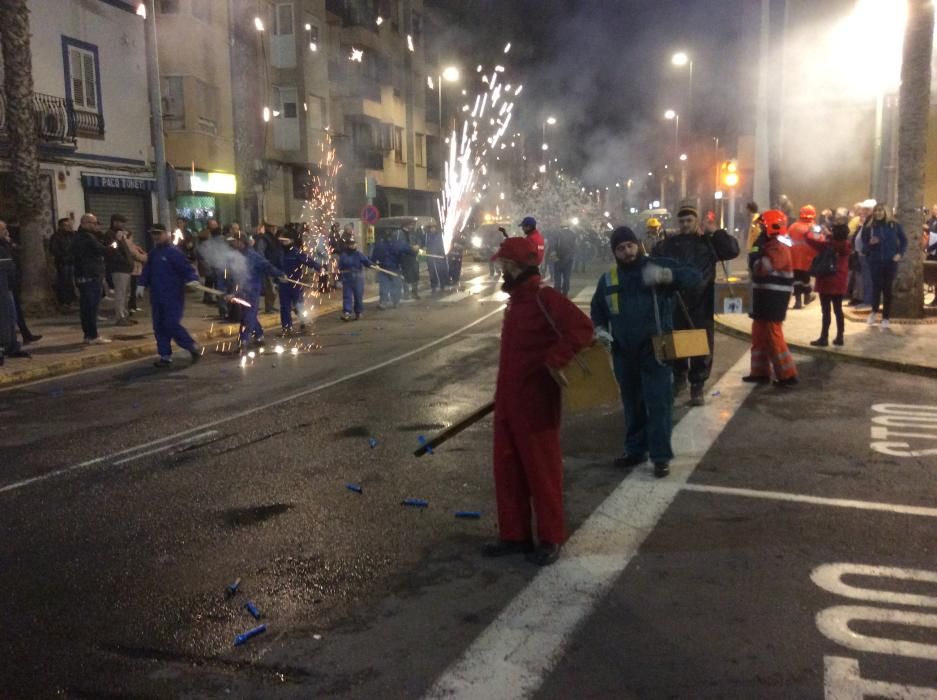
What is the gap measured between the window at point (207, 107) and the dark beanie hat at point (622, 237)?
70.5 feet

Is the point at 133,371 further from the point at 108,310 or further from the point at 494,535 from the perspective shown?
the point at 494,535

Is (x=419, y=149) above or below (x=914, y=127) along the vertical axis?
above

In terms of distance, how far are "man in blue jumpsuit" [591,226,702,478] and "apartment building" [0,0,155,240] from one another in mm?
14357

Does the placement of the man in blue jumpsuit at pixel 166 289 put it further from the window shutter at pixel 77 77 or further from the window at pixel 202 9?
the window at pixel 202 9

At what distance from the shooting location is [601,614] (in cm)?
410

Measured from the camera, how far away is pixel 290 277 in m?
15.4

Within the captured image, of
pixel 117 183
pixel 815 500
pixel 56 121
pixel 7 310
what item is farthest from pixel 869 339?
pixel 117 183

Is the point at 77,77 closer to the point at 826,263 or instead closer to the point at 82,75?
the point at 82,75

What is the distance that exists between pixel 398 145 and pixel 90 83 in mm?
25701

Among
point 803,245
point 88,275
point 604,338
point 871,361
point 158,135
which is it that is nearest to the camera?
point 604,338

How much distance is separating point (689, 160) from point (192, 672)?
67.1 m

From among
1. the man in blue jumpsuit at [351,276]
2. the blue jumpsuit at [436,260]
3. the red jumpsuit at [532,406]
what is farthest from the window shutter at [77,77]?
the red jumpsuit at [532,406]

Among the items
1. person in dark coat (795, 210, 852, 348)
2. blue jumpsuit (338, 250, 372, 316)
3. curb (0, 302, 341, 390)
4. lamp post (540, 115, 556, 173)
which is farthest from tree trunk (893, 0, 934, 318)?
lamp post (540, 115, 556, 173)

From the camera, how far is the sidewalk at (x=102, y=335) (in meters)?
11.3
